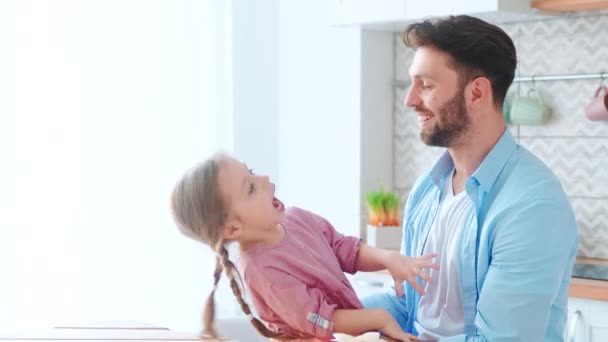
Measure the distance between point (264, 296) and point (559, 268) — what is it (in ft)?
1.93

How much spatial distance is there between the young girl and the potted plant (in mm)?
1930

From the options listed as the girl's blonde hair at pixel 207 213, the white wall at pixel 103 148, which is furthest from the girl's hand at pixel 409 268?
the white wall at pixel 103 148

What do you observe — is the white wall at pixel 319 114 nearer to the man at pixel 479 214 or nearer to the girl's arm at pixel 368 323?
the man at pixel 479 214

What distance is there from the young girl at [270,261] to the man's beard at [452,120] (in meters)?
0.26

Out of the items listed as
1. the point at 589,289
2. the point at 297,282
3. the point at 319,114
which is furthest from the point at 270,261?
the point at 319,114

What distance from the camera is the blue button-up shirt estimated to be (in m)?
2.05

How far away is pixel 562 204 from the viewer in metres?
2.11

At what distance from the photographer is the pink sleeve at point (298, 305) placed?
218 cm

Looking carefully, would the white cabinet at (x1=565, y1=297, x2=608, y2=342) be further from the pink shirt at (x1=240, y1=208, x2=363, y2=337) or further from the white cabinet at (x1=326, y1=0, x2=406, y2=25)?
the pink shirt at (x1=240, y1=208, x2=363, y2=337)

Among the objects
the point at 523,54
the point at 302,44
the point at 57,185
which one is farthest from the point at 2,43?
the point at 523,54

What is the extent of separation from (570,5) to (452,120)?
5.55ft

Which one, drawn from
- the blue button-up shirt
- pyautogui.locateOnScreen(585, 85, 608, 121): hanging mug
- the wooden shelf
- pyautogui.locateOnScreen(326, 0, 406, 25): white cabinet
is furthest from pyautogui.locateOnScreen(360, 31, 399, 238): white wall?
the blue button-up shirt

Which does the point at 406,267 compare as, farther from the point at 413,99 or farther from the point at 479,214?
the point at 413,99

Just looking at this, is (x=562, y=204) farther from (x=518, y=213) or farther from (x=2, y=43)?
(x=2, y=43)
